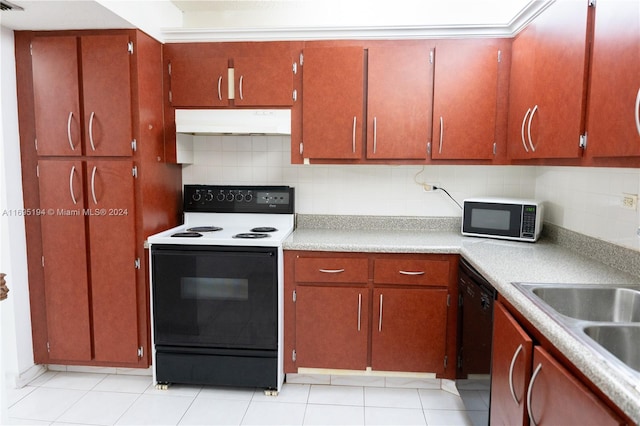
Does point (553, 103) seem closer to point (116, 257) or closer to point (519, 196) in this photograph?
point (519, 196)

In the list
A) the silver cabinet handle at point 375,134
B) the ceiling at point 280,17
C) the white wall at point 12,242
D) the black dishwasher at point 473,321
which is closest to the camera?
the black dishwasher at point 473,321

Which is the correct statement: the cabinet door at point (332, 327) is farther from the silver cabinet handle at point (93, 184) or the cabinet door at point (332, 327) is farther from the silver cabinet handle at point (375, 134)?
the silver cabinet handle at point (93, 184)

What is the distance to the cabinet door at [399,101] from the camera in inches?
99.8

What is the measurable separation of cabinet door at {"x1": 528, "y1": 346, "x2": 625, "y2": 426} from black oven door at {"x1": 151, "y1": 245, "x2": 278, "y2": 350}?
143 centimetres

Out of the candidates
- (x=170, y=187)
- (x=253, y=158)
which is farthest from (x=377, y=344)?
(x=170, y=187)

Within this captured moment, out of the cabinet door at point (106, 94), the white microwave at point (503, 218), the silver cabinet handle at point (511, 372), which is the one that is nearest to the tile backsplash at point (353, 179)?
the white microwave at point (503, 218)

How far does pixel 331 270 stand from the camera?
245 cm

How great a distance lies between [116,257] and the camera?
2.49 meters

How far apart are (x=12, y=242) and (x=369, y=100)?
7.44 ft

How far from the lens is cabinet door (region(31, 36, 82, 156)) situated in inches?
93.7

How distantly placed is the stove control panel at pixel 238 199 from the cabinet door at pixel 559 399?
187 cm

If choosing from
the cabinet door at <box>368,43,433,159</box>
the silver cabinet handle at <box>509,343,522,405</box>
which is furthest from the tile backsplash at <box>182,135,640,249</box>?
the silver cabinet handle at <box>509,343,522,405</box>

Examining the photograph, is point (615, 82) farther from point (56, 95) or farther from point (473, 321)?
point (56, 95)

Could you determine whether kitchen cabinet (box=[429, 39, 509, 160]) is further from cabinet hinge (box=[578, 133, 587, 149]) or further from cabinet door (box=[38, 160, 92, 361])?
cabinet door (box=[38, 160, 92, 361])
